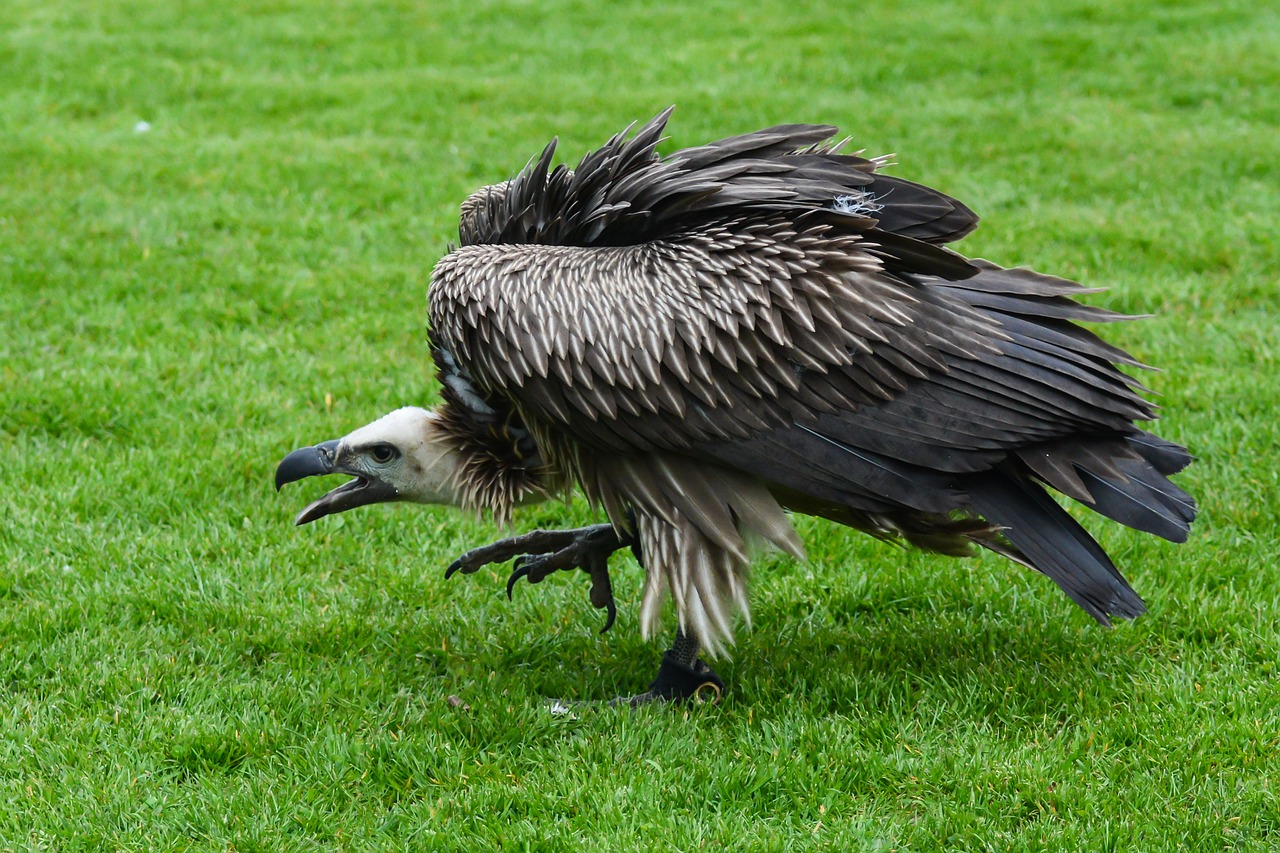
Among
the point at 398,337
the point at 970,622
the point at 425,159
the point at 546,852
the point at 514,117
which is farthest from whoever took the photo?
the point at 514,117

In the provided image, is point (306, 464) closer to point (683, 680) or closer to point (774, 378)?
point (683, 680)

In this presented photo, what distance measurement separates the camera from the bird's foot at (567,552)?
4.64 m

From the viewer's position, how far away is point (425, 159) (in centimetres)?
927

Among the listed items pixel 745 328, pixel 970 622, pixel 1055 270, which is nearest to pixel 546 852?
pixel 745 328

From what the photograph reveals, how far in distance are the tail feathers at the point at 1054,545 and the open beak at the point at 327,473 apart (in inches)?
74.4

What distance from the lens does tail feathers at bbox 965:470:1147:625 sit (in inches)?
157

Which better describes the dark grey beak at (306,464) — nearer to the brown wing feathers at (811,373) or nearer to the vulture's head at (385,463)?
the vulture's head at (385,463)

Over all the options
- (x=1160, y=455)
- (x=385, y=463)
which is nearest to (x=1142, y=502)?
(x=1160, y=455)

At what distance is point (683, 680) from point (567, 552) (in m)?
0.62

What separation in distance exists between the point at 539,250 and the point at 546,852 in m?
1.75

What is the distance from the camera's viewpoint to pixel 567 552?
184 inches

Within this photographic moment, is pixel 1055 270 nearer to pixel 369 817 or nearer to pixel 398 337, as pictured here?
pixel 398 337

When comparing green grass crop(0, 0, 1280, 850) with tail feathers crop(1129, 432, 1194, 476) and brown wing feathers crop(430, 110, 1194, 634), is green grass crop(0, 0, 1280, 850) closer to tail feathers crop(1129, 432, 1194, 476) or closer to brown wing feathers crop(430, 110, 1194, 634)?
brown wing feathers crop(430, 110, 1194, 634)

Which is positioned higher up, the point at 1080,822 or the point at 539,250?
the point at 539,250
